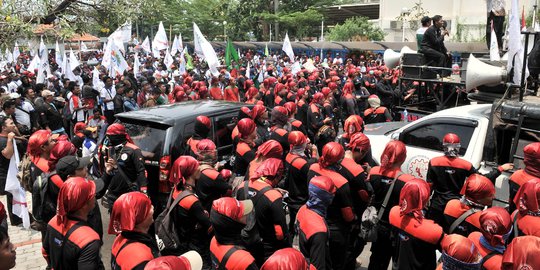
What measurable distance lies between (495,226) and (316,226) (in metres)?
1.34

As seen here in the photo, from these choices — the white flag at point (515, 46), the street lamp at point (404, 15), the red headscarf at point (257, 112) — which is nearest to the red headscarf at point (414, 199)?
the white flag at point (515, 46)

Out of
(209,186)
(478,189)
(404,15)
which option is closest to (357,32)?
(404,15)

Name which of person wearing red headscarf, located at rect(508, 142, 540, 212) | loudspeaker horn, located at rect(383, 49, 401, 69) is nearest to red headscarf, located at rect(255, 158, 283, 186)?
person wearing red headscarf, located at rect(508, 142, 540, 212)

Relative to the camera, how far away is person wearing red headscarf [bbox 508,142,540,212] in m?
4.45

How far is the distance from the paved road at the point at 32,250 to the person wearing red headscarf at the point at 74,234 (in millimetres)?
2400

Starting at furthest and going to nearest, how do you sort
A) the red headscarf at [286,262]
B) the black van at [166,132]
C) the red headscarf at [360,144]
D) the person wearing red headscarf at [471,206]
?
the black van at [166,132] < the red headscarf at [360,144] < the person wearing red headscarf at [471,206] < the red headscarf at [286,262]

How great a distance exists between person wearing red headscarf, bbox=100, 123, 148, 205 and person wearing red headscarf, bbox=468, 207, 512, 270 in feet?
12.4

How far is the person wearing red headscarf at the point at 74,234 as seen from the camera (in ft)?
10.5

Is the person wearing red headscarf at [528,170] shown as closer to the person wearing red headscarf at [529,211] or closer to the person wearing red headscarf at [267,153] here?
the person wearing red headscarf at [529,211]

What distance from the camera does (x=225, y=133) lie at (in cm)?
689

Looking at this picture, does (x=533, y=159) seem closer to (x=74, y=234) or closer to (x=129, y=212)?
(x=129, y=212)

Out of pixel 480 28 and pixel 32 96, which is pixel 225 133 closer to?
pixel 32 96

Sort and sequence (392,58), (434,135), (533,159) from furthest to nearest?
(392,58) → (434,135) → (533,159)

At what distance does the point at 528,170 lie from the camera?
14.9 feet
